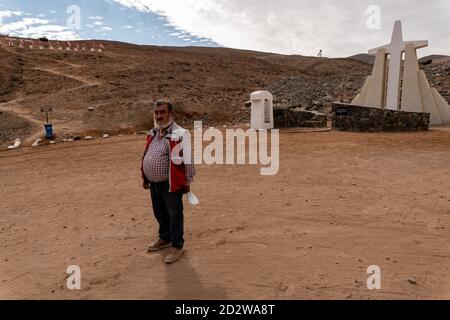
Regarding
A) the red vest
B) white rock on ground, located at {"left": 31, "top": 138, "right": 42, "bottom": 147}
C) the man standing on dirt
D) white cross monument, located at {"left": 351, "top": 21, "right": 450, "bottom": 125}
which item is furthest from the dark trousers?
white cross monument, located at {"left": 351, "top": 21, "right": 450, "bottom": 125}

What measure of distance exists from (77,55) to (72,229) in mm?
27685

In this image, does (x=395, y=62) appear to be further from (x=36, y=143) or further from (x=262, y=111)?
(x=36, y=143)

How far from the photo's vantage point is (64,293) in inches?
131

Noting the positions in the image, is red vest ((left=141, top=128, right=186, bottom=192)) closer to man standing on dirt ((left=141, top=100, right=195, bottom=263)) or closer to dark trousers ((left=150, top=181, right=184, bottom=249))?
man standing on dirt ((left=141, top=100, right=195, bottom=263))

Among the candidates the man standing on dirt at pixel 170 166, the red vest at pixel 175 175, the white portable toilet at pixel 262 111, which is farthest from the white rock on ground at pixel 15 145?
the red vest at pixel 175 175

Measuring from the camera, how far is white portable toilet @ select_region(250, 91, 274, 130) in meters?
13.4

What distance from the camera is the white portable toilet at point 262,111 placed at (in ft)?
43.9

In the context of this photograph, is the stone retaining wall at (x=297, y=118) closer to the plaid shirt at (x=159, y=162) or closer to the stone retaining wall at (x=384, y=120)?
the stone retaining wall at (x=384, y=120)

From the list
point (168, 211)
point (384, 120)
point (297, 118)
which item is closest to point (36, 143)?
point (297, 118)

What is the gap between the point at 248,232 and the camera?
443 cm

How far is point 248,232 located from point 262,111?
30.6 feet

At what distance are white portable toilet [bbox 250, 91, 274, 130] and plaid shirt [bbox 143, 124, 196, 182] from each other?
391 inches

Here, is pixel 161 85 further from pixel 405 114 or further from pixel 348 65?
pixel 348 65

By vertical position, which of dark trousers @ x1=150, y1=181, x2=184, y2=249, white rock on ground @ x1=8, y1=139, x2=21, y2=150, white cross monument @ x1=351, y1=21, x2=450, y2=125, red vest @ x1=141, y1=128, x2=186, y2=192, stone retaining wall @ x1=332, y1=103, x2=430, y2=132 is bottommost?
dark trousers @ x1=150, y1=181, x2=184, y2=249
